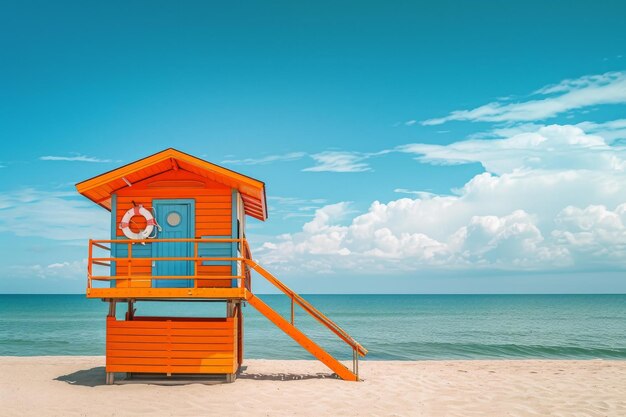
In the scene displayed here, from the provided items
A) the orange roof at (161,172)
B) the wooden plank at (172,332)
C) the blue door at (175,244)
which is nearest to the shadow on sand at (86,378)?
the wooden plank at (172,332)

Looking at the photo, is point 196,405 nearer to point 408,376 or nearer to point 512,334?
point 408,376

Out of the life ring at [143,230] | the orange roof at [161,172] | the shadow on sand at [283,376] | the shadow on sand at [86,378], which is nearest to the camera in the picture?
the orange roof at [161,172]

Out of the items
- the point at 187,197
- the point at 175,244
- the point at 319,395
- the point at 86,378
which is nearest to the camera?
the point at 319,395

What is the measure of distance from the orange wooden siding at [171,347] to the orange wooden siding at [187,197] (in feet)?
3.87

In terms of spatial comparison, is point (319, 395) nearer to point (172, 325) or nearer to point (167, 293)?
point (172, 325)

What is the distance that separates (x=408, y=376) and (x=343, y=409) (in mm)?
5053

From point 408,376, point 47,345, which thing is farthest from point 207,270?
point 47,345

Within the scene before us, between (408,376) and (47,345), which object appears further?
(47,345)

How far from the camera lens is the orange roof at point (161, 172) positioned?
14.7 metres

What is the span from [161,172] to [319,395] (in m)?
6.64

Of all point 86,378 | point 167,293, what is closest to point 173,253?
point 167,293

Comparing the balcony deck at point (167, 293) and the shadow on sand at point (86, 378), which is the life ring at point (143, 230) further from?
the shadow on sand at point (86, 378)

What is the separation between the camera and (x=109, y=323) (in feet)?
49.7

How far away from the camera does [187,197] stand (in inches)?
604
